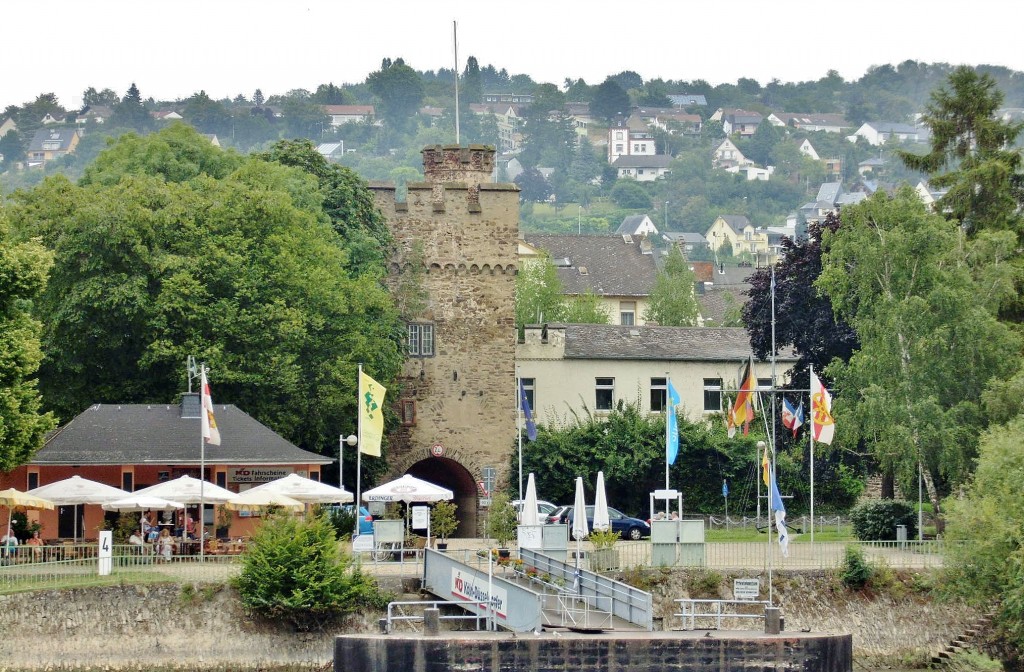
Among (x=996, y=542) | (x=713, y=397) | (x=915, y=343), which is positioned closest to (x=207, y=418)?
(x=996, y=542)

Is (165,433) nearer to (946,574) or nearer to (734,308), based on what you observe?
(946,574)

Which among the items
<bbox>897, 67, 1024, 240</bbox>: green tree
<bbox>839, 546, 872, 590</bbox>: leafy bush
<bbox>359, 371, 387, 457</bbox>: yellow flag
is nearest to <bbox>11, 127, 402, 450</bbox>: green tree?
<bbox>359, 371, 387, 457</bbox>: yellow flag

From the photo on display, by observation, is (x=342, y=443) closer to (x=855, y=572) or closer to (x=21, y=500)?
(x=21, y=500)

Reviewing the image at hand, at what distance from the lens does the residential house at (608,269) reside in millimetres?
110500

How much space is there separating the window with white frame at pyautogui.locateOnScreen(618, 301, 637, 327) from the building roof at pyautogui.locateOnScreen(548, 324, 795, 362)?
36.0m

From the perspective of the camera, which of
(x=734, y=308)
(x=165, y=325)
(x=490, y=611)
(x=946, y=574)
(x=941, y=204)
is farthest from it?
(x=734, y=308)

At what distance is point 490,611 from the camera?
1622 inches

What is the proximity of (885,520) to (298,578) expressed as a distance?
57.8 ft

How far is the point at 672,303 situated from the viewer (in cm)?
10681

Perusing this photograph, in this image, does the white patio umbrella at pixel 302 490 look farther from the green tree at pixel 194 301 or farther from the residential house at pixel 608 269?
the residential house at pixel 608 269

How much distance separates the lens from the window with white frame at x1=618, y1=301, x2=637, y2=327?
11025cm

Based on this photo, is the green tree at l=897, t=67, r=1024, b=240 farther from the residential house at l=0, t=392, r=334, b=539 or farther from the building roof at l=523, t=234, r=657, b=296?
the building roof at l=523, t=234, r=657, b=296

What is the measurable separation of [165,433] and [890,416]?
18.5 meters

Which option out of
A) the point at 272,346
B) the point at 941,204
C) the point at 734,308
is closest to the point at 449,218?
the point at 272,346
